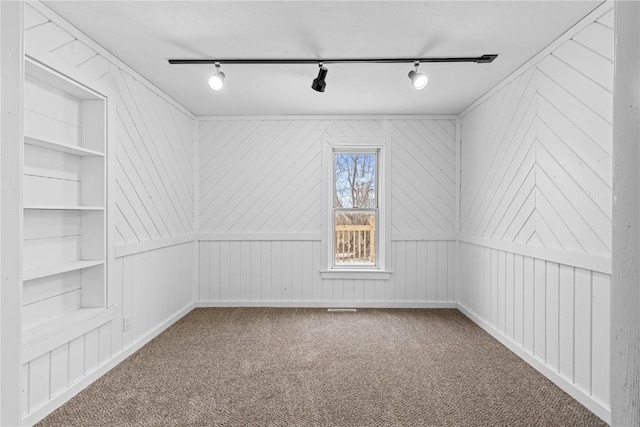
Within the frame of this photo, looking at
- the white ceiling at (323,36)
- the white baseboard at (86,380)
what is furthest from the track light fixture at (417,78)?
the white baseboard at (86,380)

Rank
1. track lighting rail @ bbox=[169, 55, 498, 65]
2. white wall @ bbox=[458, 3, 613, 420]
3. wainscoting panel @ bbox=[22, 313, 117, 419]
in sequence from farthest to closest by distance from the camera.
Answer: track lighting rail @ bbox=[169, 55, 498, 65]
white wall @ bbox=[458, 3, 613, 420]
wainscoting panel @ bbox=[22, 313, 117, 419]

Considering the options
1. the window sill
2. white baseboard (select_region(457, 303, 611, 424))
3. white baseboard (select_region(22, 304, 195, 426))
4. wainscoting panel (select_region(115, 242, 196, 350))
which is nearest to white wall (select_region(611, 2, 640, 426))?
white baseboard (select_region(457, 303, 611, 424))

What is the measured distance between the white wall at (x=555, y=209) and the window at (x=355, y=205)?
4.51 ft

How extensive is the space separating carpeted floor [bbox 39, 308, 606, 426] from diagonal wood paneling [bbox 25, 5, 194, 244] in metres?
1.13

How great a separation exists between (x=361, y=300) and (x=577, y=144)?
2.96 meters

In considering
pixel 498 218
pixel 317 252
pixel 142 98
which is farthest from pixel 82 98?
pixel 498 218

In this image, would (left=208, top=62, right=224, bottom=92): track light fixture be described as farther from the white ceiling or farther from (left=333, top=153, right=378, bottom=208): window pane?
(left=333, top=153, right=378, bottom=208): window pane

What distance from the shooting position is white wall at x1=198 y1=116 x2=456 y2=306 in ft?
15.0

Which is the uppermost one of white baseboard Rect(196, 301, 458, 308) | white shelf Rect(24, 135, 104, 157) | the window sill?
white shelf Rect(24, 135, 104, 157)

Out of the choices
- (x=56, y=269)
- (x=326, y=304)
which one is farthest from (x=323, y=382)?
(x=326, y=304)

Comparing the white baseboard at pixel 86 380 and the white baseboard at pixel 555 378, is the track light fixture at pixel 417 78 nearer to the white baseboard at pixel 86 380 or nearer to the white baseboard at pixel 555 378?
the white baseboard at pixel 555 378

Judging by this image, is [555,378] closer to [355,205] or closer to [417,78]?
[417,78]

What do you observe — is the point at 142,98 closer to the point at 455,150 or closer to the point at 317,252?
the point at 317,252

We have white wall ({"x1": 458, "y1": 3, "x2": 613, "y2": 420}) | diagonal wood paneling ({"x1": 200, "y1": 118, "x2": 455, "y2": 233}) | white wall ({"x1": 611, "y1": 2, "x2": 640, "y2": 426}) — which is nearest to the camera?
white wall ({"x1": 611, "y1": 2, "x2": 640, "y2": 426})
